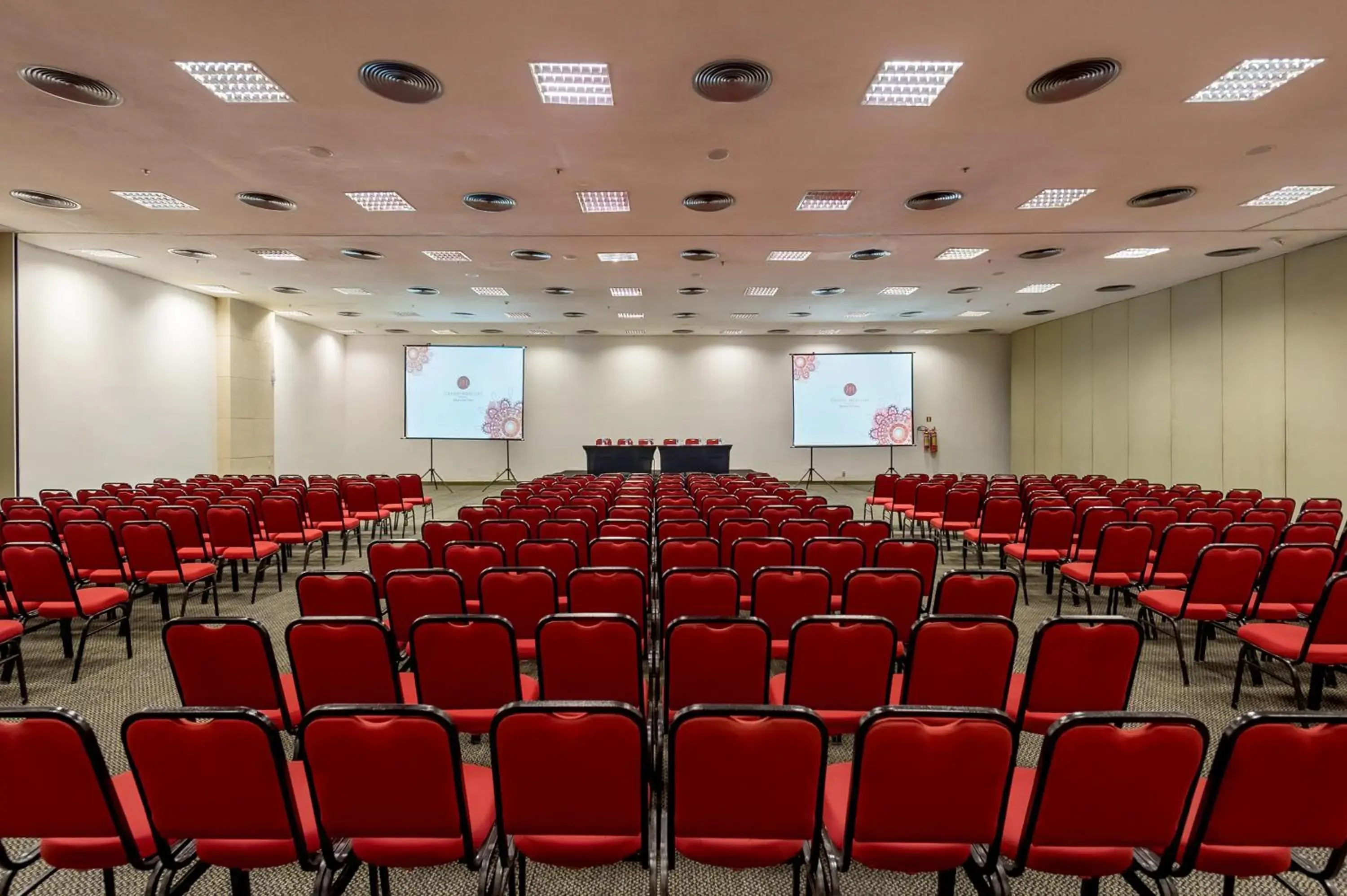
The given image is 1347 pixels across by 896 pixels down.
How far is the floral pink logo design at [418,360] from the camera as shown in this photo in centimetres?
1599

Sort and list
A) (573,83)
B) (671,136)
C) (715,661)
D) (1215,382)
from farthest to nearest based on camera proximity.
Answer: (1215,382) < (671,136) < (573,83) < (715,661)

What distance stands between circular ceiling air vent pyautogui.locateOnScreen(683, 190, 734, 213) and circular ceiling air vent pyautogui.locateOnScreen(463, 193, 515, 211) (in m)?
2.05

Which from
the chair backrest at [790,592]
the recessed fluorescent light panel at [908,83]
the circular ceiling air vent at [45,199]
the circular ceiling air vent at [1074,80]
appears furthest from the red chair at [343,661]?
the circular ceiling air vent at [45,199]

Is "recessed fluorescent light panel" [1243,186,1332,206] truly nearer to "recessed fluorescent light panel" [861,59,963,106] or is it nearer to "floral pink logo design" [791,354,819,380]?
"recessed fluorescent light panel" [861,59,963,106]

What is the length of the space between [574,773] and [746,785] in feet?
1.50

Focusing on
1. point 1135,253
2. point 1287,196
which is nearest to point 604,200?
point 1287,196

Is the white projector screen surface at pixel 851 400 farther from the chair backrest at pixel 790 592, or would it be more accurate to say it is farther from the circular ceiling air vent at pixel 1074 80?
the chair backrest at pixel 790 592

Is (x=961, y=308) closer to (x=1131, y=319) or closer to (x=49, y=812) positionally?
(x=1131, y=319)

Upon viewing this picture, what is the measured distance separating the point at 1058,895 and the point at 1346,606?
2.56 metres

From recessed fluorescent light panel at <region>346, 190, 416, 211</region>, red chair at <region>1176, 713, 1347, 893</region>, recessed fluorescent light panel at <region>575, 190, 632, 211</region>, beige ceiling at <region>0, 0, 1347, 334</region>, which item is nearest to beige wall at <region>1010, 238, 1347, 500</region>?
beige ceiling at <region>0, 0, 1347, 334</region>

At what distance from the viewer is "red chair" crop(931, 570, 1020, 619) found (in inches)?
127

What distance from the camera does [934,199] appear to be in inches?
284

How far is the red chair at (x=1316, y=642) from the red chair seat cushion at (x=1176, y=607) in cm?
40

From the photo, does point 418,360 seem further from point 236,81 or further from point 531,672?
point 531,672
